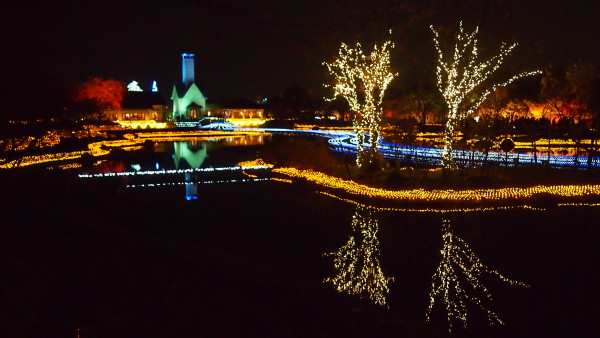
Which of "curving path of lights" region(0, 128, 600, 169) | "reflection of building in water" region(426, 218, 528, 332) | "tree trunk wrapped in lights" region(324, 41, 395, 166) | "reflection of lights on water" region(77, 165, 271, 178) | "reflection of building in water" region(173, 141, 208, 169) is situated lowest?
"reflection of building in water" region(426, 218, 528, 332)

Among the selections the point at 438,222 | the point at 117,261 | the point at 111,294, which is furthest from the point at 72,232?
the point at 438,222

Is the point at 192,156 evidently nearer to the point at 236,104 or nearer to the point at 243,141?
the point at 243,141

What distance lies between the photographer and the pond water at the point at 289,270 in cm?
554

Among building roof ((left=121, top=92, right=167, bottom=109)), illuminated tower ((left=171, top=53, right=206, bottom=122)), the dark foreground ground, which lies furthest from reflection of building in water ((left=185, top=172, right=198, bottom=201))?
illuminated tower ((left=171, top=53, right=206, bottom=122))

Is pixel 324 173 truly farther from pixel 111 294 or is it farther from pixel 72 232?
pixel 111 294

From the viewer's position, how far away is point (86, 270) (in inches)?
278

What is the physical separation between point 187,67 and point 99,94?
75.7 feet

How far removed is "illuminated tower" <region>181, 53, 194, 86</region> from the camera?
7900 cm

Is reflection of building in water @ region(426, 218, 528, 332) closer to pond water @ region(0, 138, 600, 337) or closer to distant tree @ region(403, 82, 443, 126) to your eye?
pond water @ region(0, 138, 600, 337)

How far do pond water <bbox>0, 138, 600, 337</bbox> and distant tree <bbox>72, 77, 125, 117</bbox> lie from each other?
133 ft

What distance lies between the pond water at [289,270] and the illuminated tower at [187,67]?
2666 inches

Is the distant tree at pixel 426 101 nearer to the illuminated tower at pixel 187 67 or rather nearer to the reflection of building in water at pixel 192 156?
the reflection of building in water at pixel 192 156

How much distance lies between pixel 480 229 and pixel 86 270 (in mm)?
7360

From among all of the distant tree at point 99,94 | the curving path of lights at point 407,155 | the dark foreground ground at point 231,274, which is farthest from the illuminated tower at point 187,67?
the dark foreground ground at point 231,274
